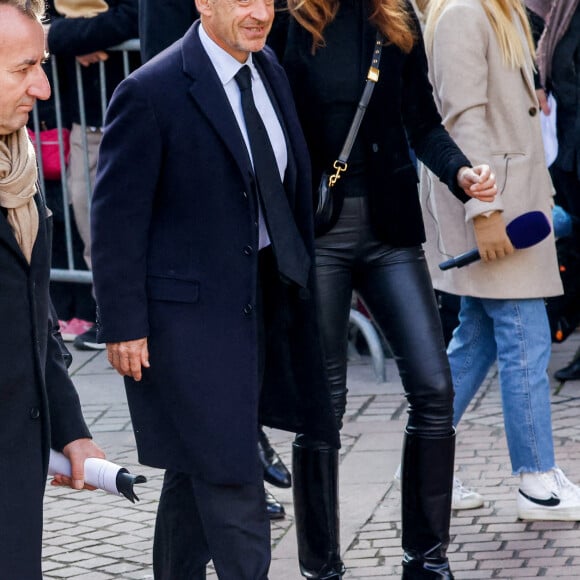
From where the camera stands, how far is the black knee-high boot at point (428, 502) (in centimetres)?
432

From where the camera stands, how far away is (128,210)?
12.0ft

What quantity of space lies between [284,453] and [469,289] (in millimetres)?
1273

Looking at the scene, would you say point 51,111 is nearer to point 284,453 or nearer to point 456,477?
point 284,453

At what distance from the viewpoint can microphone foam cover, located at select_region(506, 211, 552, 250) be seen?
15.8 feet

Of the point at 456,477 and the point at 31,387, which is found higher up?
the point at 31,387

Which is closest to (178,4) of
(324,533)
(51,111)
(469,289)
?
(469,289)

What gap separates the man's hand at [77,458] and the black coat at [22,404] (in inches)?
4.4

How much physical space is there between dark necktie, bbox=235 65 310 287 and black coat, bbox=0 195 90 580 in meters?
0.94

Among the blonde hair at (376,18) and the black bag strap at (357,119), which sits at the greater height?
the blonde hair at (376,18)

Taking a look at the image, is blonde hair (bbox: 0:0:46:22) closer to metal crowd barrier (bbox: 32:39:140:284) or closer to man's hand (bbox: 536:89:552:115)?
man's hand (bbox: 536:89:552:115)

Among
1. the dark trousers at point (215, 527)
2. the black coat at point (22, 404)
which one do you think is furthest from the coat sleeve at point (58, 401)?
the dark trousers at point (215, 527)


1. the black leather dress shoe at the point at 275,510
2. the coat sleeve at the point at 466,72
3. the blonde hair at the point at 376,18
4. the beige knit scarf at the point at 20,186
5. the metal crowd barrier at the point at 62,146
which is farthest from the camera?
the metal crowd barrier at the point at 62,146

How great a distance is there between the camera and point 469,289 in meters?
5.03

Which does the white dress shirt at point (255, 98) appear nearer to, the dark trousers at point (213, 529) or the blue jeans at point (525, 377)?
the dark trousers at point (213, 529)
